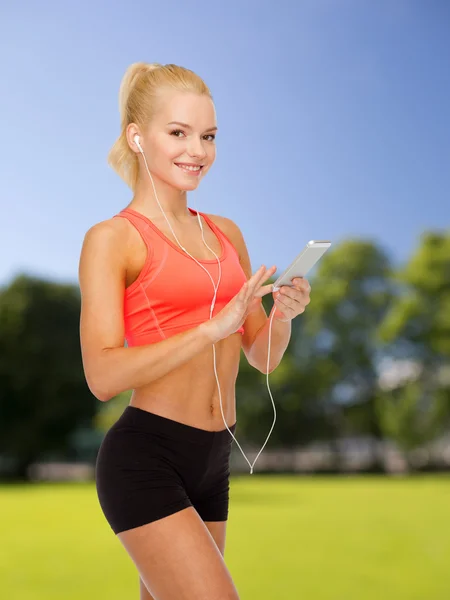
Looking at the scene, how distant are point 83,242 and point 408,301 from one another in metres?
28.8

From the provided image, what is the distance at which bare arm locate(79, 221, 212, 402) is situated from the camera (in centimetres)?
254

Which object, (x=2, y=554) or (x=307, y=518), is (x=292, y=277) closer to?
(x=2, y=554)

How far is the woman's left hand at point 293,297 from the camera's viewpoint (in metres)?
2.83

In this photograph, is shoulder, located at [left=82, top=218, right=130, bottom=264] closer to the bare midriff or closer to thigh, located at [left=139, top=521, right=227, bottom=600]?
the bare midriff

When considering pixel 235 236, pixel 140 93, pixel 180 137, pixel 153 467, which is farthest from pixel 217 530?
pixel 140 93

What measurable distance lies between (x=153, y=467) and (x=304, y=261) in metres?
0.85

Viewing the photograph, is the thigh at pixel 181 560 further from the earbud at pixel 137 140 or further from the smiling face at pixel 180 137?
the earbud at pixel 137 140

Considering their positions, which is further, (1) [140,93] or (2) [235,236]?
(2) [235,236]

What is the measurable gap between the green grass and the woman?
667 cm

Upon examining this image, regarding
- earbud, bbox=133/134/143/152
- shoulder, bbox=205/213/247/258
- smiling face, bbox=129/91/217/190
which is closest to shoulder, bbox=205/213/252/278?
shoulder, bbox=205/213/247/258

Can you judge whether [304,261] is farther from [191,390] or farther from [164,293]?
[191,390]

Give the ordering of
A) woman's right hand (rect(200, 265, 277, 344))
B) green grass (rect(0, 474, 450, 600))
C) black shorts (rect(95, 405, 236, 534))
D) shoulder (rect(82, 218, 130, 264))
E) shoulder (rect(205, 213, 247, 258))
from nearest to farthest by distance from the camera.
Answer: woman's right hand (rect(200, 265, 277, 344)) < black shorts (rect(95, 405, 236, 534)) < shoulder (rect(82, 218, 130, 264)) < shoulder (rect(205, 213, 247, 258)) < green grass (rect(0, 474, 450, 600))

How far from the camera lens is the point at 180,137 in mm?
2957

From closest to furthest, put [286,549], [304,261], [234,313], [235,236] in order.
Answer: [234,313] → [304,261] → [235,236] → [286,549]
